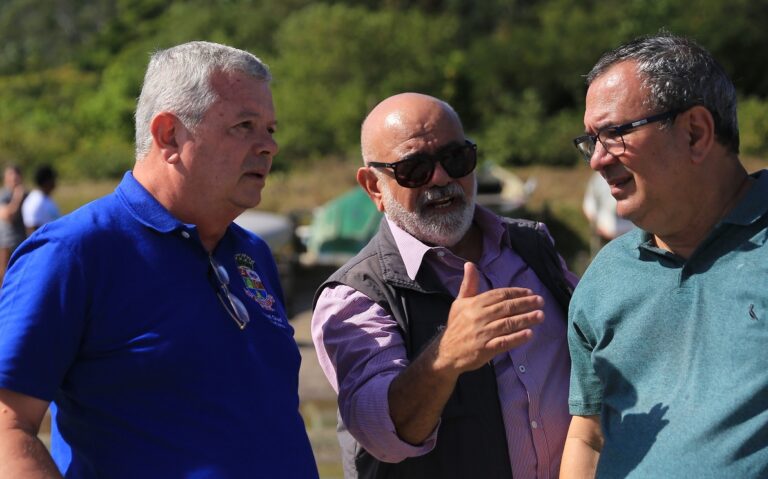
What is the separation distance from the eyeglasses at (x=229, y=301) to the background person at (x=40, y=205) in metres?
8.72

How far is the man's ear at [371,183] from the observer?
3723mm

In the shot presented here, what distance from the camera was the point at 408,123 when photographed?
142 inches

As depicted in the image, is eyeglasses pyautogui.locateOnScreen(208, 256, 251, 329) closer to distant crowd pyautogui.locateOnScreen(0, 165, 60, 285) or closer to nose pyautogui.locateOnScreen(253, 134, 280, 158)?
nose pyautogui.locateOnScreen(253, 134, 280, 158)

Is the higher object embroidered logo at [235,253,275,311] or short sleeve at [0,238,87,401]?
short sleeve at [0,238,87,401]

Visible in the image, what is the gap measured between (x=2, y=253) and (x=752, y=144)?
23.9 meters

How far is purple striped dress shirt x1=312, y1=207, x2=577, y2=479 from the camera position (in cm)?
319

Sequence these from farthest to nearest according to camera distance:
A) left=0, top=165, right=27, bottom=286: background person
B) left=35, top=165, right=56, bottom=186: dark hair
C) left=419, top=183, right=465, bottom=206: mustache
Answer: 1. left=35, top=165, right=56, bottom=186: dark hair
2. left=0, top=165, right=27, bottom=286: background person
3. left=419, top=183, right=465, bottom=206: mustache

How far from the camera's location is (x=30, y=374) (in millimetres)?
2506

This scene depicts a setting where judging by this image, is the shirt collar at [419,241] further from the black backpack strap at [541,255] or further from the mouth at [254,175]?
the mouth at [254,175]

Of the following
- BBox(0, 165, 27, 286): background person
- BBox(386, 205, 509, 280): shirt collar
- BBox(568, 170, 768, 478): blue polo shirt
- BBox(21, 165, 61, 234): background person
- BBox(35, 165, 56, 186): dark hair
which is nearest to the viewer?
BBox(568, 170, 768, 478): blue polo shirt

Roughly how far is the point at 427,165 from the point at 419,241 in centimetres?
Answer: 25

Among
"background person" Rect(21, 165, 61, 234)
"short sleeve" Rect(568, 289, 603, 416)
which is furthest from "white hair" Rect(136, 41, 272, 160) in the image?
"background person" Rect(21, 165, 61, 234)

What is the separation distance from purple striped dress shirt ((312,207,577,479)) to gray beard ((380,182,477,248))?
0.18 feet

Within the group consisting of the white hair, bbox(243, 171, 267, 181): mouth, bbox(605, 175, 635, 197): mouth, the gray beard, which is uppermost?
the white hair
